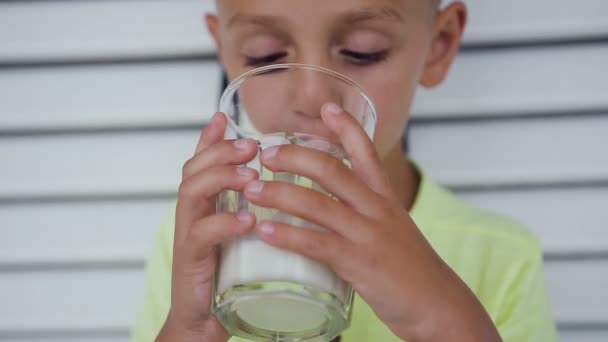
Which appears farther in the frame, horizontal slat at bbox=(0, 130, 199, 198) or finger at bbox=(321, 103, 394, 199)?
horizontal slat at bbox=(0, 130, 199, 198)

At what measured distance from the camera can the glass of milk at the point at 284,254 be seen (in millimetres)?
792

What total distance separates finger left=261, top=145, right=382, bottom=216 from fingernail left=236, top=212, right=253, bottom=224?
0.22ft

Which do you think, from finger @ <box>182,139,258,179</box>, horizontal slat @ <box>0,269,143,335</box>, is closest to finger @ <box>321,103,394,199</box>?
finger @ <box>182,139,258,179</box>

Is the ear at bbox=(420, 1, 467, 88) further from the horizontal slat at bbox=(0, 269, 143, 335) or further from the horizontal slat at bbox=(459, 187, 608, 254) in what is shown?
the horizontal slat at bbox=(0, 269, 143, 335)

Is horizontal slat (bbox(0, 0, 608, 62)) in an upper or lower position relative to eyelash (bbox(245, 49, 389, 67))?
upper

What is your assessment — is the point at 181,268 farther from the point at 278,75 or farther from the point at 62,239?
the point at 62,239

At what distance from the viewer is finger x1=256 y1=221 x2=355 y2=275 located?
2.52ft

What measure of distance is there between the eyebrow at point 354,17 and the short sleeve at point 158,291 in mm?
641

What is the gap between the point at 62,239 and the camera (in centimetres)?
186

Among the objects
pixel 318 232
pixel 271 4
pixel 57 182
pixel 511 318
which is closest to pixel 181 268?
pixel 318 232

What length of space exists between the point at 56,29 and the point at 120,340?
3.11 ft

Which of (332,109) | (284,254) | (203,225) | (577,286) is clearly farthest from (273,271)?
(577,286)

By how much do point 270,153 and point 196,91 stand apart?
1.02 m

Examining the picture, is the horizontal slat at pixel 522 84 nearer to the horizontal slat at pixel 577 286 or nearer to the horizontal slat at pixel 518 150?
the horizontal slat at pixel 518 150
